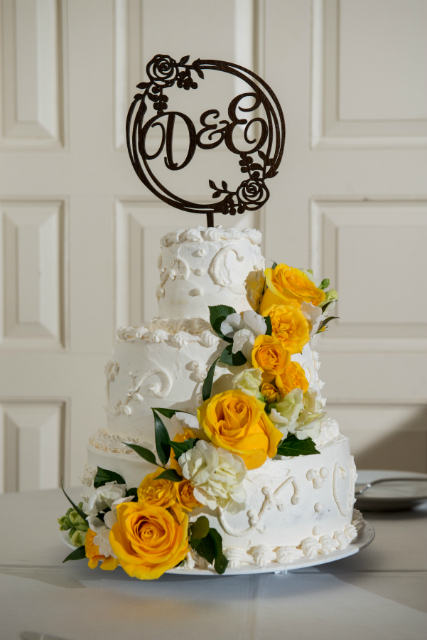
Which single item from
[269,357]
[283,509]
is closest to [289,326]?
[269,357]

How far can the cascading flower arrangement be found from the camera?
101cm

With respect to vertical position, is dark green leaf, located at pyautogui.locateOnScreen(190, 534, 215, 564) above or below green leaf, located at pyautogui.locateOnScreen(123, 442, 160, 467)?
below

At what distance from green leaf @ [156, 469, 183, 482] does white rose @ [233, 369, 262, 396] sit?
18 cm

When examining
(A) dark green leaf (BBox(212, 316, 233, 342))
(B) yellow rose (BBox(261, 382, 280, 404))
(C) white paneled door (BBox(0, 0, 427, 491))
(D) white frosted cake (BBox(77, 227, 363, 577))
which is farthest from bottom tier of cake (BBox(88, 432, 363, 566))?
(C) white paneled door (BBox(0, 0, 427, 491))

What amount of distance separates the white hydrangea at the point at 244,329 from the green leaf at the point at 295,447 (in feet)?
0.52

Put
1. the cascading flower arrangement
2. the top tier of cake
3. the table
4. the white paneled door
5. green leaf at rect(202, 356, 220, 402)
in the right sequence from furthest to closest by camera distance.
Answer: the white paneled door < the top tier of cake < green leaf at rect(202, 356, 220, 402) < the cascading flower arrangement < the table

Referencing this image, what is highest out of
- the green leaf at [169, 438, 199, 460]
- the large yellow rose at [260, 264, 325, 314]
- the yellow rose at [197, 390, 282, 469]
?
the large yellow rose at [260, 264, 325, 314]

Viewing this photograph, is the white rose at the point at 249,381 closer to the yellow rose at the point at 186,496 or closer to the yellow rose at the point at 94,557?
the yellow rose at the point at 186,496

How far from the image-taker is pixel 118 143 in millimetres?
2600

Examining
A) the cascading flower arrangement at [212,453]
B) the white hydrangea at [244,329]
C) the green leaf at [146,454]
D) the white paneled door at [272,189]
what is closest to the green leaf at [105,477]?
the cascading flower arrangement at [212,453]

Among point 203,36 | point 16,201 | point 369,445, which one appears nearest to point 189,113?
point 203,36

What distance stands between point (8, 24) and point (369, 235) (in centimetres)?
172

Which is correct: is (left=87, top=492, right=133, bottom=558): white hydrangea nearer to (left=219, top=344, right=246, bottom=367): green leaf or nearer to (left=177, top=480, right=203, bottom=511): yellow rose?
(left=177, top=480, right=203, bottom=511): yellow rose

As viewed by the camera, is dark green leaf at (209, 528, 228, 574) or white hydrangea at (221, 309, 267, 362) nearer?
dark green leaf at (209, 528, 228, 574)
